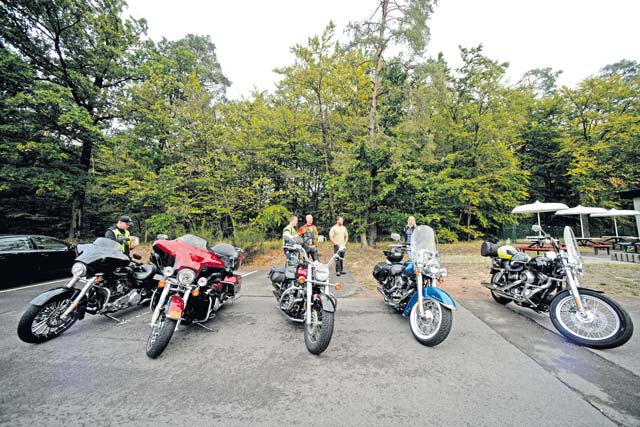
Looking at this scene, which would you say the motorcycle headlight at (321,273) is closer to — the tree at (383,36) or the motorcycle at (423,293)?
the motorcycle at (423,293)

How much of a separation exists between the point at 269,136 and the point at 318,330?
12.4 meters

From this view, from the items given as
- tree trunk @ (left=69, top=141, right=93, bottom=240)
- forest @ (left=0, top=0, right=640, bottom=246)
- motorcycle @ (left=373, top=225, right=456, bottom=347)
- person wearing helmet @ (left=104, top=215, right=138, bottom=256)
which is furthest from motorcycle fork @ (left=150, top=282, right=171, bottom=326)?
tree trunk @ (left=69, top=141, right=93, bottom=240)


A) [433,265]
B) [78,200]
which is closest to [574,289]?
[433,265]

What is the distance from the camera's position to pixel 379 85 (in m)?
11.8

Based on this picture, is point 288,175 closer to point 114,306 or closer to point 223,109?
point 223,109

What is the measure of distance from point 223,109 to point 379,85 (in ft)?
26.7

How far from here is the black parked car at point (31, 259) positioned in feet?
17.8

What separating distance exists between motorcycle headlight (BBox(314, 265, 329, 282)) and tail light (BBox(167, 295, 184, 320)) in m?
1.52

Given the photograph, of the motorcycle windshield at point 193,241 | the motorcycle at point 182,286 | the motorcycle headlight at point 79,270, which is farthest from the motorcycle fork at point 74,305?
the motorcycle windshield at point 193,241

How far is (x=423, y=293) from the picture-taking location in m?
3.00

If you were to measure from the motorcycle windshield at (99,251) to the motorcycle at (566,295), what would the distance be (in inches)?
234

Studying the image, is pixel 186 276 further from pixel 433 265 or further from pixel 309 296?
pixel 433 265

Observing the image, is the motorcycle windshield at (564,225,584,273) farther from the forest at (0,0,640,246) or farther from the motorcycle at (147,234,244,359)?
the forest at (0,0,640,246)

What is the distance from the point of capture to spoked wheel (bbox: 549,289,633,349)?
2.57 m
